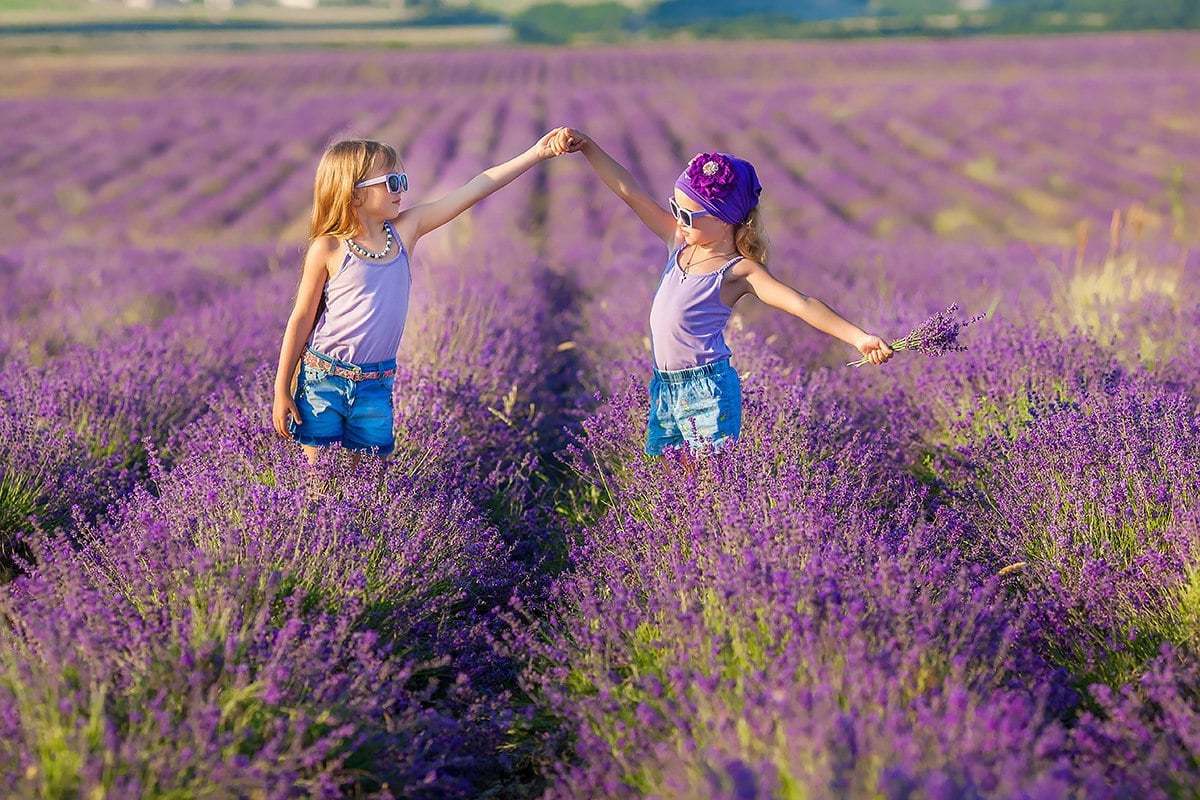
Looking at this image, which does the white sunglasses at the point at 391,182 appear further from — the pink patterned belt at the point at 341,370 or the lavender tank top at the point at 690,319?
the lavender tank top at the point at 690,319

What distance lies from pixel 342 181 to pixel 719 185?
3.28ft

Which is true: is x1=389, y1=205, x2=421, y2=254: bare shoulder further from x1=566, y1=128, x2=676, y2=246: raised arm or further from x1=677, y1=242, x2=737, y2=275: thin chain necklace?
x1=677, y1=242, x2=737, y2=275: thin chain necklace

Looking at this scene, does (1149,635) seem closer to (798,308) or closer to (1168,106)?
(798,308)

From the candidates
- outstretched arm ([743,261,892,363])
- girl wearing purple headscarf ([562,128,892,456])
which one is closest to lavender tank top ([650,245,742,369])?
girl wearing purple headscarf ([562,128,892,456])

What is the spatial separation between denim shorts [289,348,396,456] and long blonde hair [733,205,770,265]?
40.1 inches

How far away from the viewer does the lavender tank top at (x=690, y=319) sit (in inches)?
123

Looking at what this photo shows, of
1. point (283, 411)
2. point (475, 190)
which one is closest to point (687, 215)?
point (475, 190)

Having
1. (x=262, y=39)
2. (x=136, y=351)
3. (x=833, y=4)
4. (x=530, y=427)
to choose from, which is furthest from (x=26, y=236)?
(x=833, y=4)

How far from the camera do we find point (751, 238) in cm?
311

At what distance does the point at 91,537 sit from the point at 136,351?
5.94 ft

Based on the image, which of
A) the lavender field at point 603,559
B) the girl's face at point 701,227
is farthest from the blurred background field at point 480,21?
the girl's face at point 701,227

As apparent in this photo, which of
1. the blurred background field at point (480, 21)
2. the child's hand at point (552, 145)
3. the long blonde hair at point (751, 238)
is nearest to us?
the long blonde hair at point (751, 238)

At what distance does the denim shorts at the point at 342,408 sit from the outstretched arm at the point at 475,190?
405 mm

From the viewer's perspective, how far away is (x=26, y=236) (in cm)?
1388
